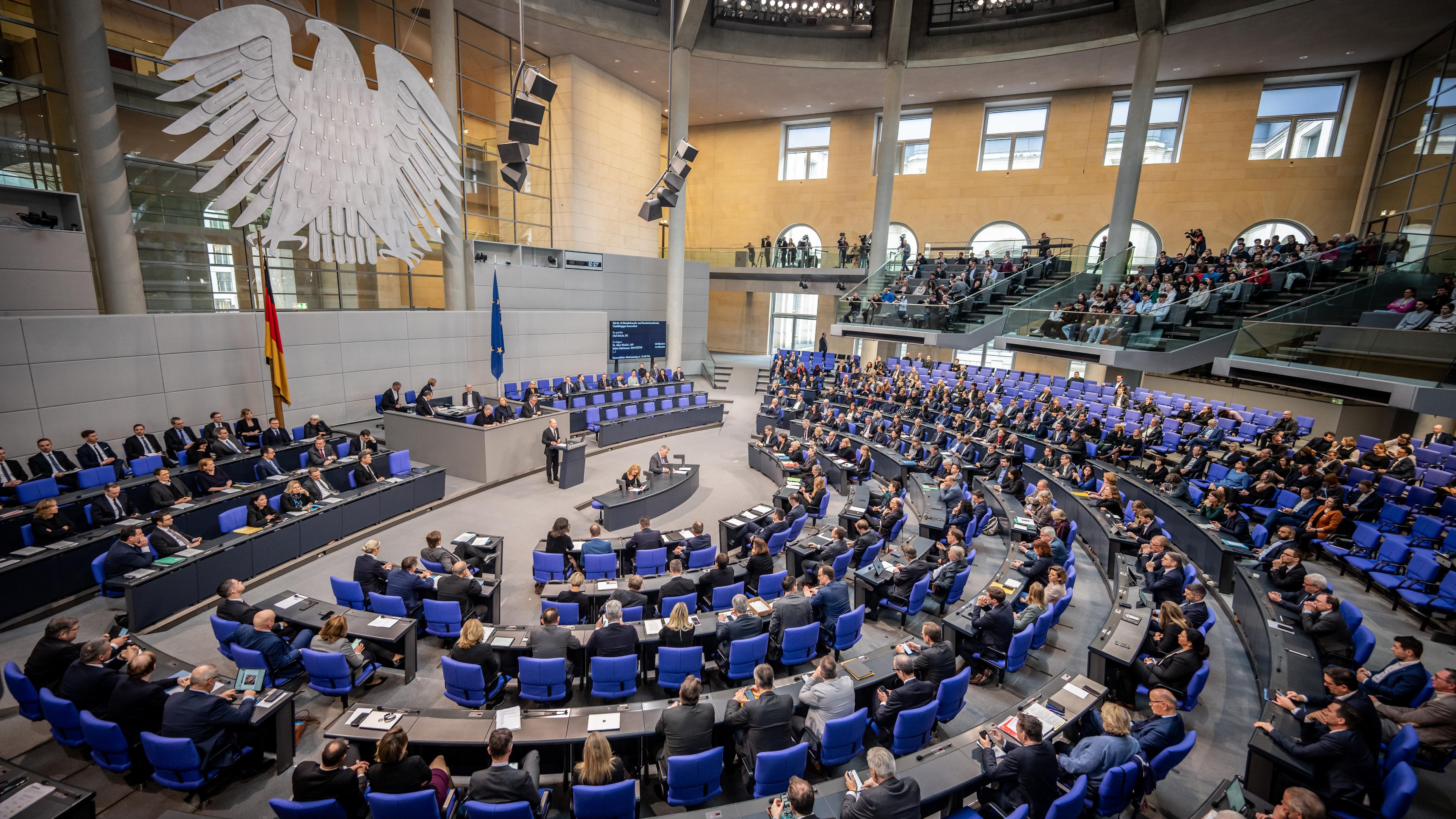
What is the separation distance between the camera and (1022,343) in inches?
719

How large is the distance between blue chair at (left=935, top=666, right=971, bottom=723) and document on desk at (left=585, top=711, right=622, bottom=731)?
2.67 meters

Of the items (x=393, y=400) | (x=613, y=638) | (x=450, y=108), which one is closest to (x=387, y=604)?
(x=613, y=638)

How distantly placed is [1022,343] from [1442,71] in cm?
1277

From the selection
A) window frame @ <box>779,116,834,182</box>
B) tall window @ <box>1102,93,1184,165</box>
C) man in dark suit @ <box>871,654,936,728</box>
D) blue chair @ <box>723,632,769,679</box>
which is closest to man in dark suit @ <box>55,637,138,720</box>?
blue chair @ <box>723,632,769,679</box>

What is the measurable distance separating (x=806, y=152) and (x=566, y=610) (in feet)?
91.5

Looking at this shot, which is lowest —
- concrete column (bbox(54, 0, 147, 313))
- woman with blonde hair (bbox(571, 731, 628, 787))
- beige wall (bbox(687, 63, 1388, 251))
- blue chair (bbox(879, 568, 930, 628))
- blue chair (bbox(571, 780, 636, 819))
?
blue chair (bbox(879, 568, 930, 628))

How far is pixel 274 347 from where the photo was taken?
11391mm

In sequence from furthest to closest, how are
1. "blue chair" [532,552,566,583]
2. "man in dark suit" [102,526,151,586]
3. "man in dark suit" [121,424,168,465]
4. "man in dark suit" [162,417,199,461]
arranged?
"man in dark suit" [162,417,199,461]
"man in dark suit" [121,424,168,465]
"blue chair" [532,552,566,583]
"man in dark suit" [102,526,151,586]

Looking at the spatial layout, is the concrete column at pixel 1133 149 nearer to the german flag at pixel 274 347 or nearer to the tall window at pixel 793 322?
the tall window at pixel 793 322

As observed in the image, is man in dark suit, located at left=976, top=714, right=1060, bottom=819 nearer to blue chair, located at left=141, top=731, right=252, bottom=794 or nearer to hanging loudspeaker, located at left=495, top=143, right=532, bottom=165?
blue chair, located at left=141, top=731, right=252, bottom=794

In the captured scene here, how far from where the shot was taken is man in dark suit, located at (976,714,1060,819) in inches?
154

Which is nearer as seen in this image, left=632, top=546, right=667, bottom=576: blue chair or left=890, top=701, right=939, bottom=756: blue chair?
left=890, top=701, right=939, bottom=756: blue chair

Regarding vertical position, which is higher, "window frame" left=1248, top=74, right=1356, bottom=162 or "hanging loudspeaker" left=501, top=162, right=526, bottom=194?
"window frame" left=1248, top=74, right=1356, bottom=162

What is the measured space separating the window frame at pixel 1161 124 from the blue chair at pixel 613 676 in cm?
2542
